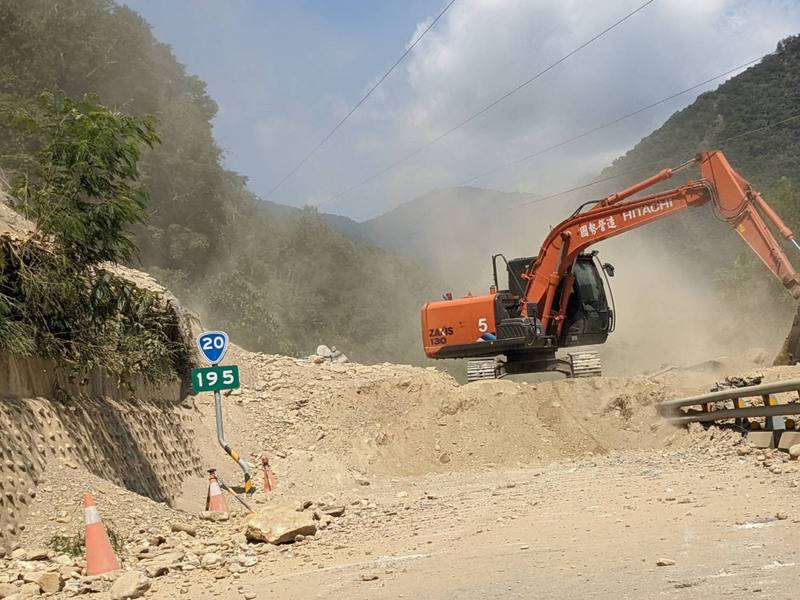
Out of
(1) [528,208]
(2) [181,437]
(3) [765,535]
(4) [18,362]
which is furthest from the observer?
(1) [528,208]

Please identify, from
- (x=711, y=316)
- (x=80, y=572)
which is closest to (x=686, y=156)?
(x=711, y=316)

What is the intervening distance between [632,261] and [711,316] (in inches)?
328

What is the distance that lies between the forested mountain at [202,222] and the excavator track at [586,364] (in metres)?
10.7

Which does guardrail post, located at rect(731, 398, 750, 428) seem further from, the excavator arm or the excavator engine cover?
the excavator engine cover

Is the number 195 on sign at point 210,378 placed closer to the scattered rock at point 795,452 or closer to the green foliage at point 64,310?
the green foliage at point 64,310

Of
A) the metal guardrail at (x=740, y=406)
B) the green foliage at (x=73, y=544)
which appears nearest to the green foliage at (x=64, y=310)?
the green foliage at (x=73, y=544)

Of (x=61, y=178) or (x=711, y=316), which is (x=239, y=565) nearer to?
(x=61, y=178)

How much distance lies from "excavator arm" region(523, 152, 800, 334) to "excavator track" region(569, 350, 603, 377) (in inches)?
36.1

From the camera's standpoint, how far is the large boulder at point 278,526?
25.0 ft

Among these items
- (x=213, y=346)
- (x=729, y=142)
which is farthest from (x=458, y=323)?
(x=729, y=142)

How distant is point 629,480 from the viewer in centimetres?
925

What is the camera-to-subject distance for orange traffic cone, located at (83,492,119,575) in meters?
6.70

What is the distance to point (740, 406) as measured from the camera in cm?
1184

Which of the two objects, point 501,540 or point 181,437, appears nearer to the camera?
point 501,540
